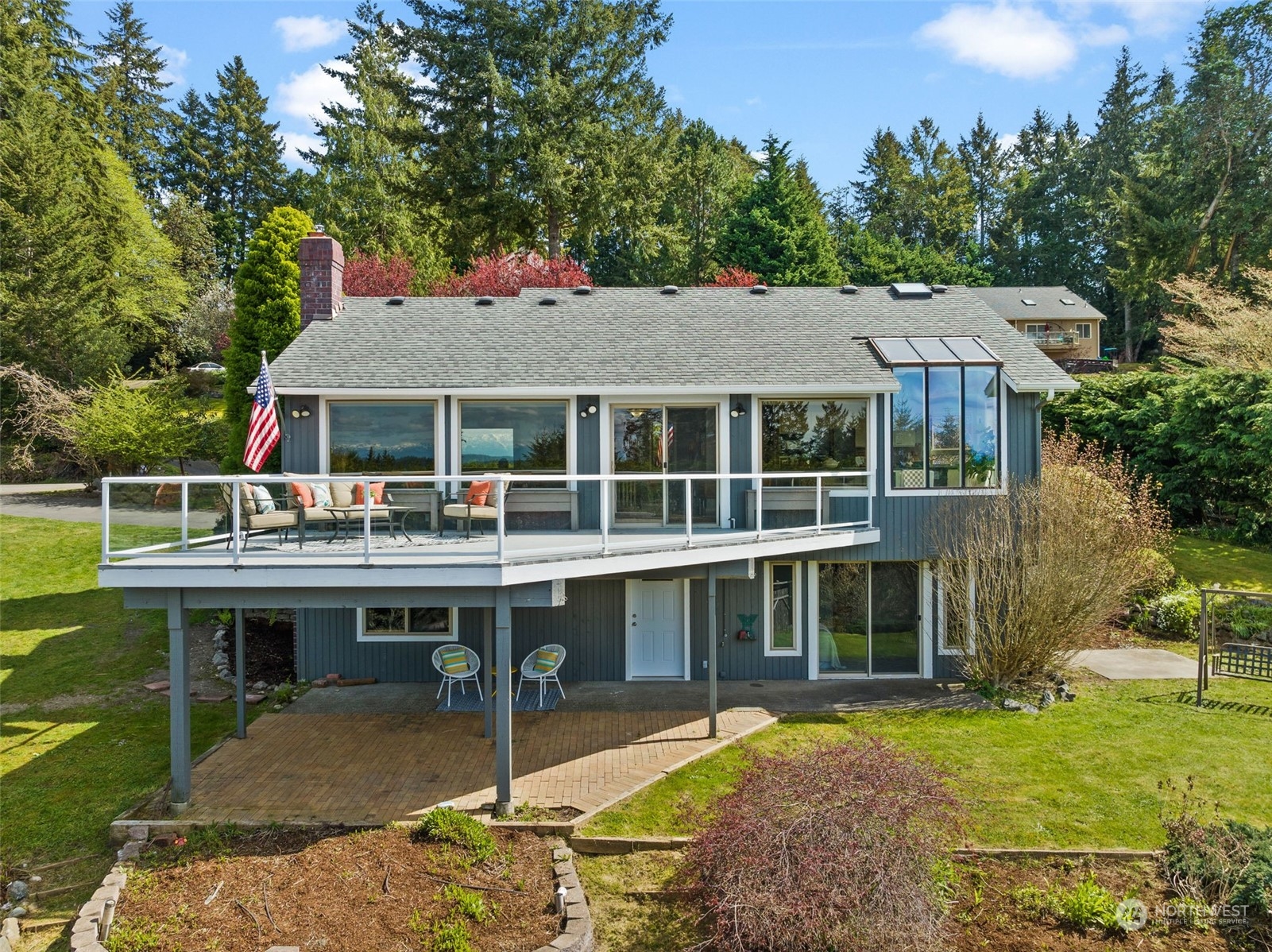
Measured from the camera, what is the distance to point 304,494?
34.8 ft

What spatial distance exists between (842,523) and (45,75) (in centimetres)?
4300

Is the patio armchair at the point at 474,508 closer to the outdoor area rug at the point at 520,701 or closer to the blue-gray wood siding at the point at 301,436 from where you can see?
the outdoor area rug at the point at 520,701

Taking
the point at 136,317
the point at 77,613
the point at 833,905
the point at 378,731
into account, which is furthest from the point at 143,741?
the point at 136,317

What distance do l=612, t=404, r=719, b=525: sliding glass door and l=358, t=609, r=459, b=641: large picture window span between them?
3512 millimetres

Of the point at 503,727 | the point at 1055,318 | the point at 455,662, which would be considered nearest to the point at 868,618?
the point at 455,662

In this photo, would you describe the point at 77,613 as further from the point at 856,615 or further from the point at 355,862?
the point at 856,615

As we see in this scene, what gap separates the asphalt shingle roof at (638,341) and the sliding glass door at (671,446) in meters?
0.64

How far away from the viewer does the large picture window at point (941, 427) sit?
13.6 m

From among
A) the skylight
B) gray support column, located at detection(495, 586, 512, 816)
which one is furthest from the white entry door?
the skylight

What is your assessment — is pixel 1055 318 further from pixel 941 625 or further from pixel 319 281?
pixel 319 281

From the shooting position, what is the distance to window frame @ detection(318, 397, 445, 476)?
43.5ft

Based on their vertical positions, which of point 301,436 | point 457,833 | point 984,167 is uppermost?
point 984,167

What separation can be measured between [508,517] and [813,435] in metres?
5.36
